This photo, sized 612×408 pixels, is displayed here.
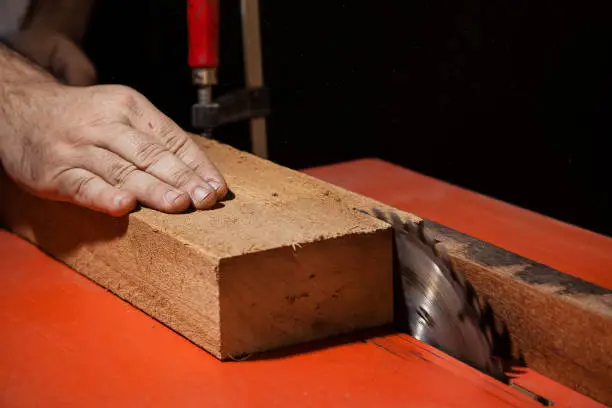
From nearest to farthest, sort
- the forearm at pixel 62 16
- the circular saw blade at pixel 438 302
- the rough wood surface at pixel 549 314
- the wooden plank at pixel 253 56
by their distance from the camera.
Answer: the rough wood surface at pixel 549 314 < the circular saw blade at pixel 438 302 < the forearm at pixel 62 16 < the wooden plank at pixel 253 56

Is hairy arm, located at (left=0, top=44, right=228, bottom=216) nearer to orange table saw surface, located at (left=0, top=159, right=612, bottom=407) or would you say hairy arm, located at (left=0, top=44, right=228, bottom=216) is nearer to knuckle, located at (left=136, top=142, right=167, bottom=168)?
knuckle, located at (left=136, top=142, right=167, bottom=168)

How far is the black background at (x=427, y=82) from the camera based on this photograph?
2.50m

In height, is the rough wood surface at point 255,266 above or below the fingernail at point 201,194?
below

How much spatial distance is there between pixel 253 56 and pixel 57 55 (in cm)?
50

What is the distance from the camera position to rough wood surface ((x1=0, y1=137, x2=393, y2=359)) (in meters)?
1.33

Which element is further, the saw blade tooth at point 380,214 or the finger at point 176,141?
the finger at point 176,141

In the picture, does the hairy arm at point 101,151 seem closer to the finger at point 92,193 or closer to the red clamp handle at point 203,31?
the finger at point 92,193

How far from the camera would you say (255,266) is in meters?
1.32

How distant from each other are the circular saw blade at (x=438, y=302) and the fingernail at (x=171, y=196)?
1.06 feet

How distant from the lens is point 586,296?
4.15 feet

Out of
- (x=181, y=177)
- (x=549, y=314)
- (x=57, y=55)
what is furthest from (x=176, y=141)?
(x=549, y=314)

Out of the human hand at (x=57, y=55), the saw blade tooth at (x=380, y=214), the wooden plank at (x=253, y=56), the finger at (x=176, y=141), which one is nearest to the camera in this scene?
the saw blade tooth at (x=380, y=214)

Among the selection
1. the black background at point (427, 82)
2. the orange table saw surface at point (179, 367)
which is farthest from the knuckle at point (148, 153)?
the black background at point (427, 82)

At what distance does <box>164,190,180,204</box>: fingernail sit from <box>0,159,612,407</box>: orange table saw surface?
0.61 feet
